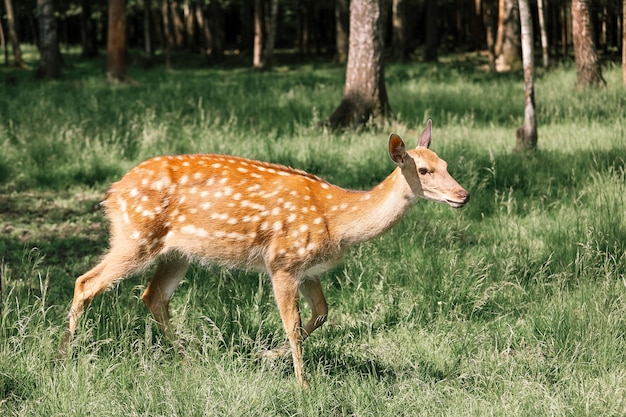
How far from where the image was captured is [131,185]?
517 cm

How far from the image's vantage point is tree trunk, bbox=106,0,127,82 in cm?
2198

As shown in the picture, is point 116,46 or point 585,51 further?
point 116,46

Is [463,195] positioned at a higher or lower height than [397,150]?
lower

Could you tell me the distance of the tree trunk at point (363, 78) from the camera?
12.5 metres

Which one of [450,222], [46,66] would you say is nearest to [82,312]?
[450,222]

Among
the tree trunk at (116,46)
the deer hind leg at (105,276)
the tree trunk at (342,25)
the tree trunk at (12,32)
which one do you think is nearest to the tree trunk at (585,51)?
the tree trunk at (116,46)

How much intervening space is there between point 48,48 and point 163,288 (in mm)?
19634

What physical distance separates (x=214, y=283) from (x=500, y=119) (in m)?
8.47

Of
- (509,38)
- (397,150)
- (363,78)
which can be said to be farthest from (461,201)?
Result: (509,38)

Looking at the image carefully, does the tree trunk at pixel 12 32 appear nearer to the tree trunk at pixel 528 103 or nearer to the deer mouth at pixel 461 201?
the tree trunk at pixel 528 103

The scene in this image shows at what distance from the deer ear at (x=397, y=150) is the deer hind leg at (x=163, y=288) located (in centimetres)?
158

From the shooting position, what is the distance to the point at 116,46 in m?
22.2

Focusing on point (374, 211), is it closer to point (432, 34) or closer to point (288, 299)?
point (288, 299)

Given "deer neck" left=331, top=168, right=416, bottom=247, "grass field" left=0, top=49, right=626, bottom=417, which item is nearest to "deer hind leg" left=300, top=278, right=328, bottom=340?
"grass field" left=0, top=49, right=626, bottom=417
